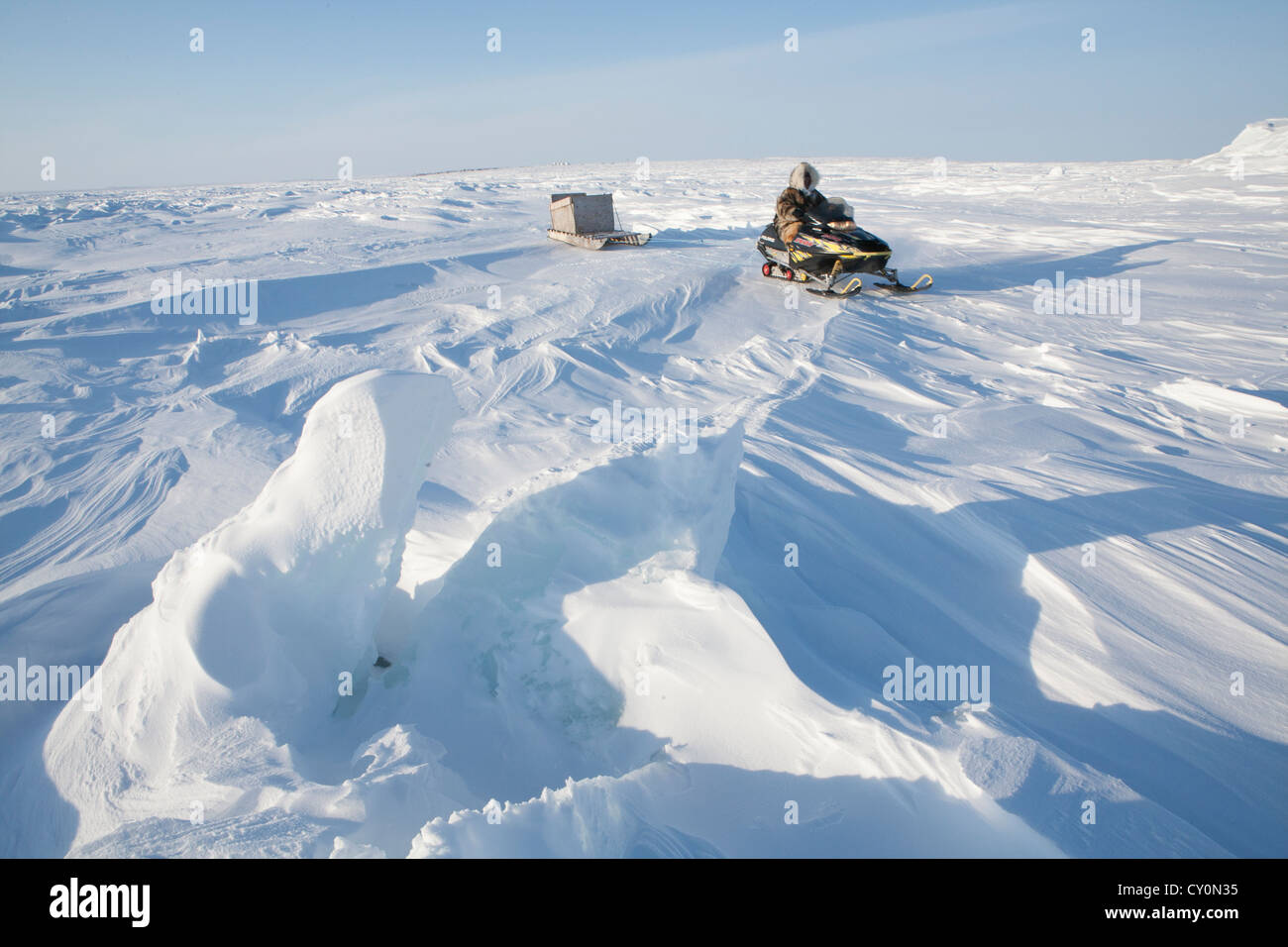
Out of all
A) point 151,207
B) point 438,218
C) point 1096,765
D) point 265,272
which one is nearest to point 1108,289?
point 1096,765

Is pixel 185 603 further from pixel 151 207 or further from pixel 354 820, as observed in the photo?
pixel 151 207

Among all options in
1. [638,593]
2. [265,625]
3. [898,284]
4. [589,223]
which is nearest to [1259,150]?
[898,284]

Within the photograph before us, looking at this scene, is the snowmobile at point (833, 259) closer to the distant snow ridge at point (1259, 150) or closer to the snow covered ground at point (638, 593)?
the snow covered ground at point (638, 593)

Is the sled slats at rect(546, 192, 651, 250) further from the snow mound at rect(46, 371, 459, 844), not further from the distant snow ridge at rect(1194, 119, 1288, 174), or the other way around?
the distant snow ridge at rect(1194, 119, 1288, 174)

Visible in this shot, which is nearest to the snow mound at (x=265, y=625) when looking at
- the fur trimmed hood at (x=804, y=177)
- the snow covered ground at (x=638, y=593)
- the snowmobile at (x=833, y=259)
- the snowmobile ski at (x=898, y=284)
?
the snow covered ground at (x=638, y=593)

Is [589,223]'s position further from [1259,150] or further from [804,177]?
[1259,150]

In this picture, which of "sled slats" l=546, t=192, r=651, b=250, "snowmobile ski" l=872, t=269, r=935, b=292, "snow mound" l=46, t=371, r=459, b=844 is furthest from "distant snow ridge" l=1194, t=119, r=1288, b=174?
"snow mound" l=46, t=371, r=459, b=844

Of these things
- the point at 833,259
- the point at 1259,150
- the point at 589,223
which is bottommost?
the point at 833,259

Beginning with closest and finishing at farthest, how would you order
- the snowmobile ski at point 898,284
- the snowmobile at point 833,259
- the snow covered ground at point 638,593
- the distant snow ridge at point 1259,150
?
the snow covered ground at point 638,593
the snowmobile at point 833,259
the snowmobile ski at point 898,284
the distant snow ridge at point 1259,150
